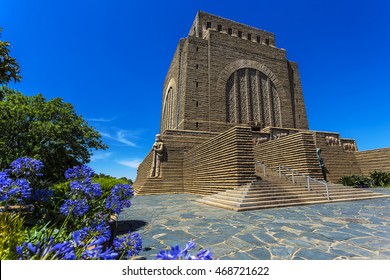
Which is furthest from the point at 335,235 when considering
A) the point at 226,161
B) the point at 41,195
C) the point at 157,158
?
the point at 157,158

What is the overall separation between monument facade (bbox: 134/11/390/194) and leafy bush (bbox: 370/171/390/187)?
2.35 ft

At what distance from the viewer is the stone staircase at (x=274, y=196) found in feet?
24.2

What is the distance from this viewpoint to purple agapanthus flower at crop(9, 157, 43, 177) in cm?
333

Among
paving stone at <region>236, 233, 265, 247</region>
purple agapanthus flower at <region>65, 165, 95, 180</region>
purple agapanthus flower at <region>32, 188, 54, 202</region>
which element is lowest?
paving stone at <region>236, 233, 265, 247</region>

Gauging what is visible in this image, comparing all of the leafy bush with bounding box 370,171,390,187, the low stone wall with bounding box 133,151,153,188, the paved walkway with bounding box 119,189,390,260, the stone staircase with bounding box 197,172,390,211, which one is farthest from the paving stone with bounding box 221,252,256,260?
the leafy bush with bounding box 370,171,390,187

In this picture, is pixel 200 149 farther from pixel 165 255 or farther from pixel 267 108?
pixel 267 108

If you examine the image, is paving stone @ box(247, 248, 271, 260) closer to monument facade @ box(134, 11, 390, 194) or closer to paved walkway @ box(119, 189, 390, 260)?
paved walkway @ box(119, 189, 390, 260)

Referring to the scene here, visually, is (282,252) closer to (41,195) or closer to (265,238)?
(265,238)

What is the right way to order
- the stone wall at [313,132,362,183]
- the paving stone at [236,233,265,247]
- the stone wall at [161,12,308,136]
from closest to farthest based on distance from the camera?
1. the paving stone at [236,233,265,247]
2. the stone wall at [313,132,362,183]
3. the stone wall at [161,12,308,136]

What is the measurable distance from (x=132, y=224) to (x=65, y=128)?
13438mm

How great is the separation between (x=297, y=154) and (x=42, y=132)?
1659 centimetres

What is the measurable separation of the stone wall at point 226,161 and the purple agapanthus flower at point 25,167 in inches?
275

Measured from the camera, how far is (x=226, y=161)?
970cm

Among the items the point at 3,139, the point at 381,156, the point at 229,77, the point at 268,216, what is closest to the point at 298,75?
the point at 229,77
